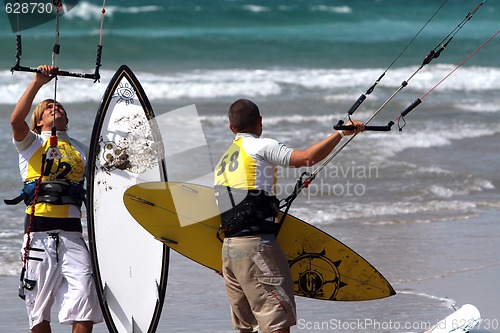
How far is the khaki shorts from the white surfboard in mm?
919

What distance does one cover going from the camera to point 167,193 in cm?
496

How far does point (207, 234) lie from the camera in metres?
4.91

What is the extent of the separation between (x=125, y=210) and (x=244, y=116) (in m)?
0.99

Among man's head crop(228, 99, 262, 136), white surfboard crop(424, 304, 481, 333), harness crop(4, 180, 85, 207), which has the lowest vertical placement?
white surfboard crop(424, 304, 481, 333)

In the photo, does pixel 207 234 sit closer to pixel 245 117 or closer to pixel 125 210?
pixel 125 210

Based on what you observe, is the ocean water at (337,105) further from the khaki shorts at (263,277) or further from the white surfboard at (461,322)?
the khaki shorts at (263,277)

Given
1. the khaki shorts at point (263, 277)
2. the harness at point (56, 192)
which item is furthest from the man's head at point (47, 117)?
the khaki shorts at point (263, 277)

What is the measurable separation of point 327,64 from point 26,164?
19.0 metres

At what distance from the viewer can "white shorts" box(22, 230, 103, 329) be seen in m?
4.67

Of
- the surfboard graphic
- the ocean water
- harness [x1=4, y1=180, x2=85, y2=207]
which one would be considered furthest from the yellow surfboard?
the ocean water

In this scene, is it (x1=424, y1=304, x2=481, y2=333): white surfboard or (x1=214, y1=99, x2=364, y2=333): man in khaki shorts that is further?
(x1=424, y1=304, x2=481, y2=333): white surfboard

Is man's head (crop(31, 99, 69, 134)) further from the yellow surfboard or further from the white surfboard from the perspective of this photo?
the white surfboard

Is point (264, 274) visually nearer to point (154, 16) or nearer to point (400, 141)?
point (400, 141)

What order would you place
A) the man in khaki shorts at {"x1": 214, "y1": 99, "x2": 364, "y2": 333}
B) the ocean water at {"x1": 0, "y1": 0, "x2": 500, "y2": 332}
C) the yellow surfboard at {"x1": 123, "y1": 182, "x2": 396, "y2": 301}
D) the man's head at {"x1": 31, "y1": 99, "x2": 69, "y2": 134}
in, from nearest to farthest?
the man in khaki shorts at {"x1": 214, "y1": 99, "x2": 364, "y2": 333} → the man's head at {"x1": 31, "y1": 99, "x2": 69, "y2": 134} → the yellow surfboard at {"x1": 123, "y1": 182, "x2": 396, "y2": 301} → the ocean water at {"x1": 0, "y1": 0, "x2": 500, "y2": 332}
